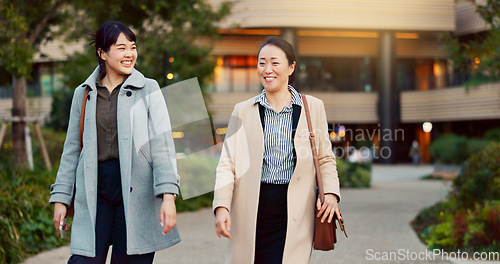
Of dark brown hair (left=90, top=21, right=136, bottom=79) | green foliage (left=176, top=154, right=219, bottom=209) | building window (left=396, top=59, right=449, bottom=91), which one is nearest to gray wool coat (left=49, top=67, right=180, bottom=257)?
dark brown hair (left=90, top=21, right=136, bottom=79)

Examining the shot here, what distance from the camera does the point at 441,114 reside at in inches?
1735

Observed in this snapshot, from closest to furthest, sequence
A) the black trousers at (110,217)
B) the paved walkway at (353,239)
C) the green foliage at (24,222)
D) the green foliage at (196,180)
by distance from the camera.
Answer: the black trousers at (110,217)
the green foliage at (24,222)
the paved walkway at (353,239)
the green foliage at (196,180)

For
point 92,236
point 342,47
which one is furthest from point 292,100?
point 342,47

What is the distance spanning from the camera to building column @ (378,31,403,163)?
44.8 m

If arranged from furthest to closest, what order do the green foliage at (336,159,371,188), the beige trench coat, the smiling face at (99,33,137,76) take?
the green foliage at (336,159,371,188)
the beige trench coat
the smiling face at (99,33,137,76)

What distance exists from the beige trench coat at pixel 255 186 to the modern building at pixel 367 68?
114 ft

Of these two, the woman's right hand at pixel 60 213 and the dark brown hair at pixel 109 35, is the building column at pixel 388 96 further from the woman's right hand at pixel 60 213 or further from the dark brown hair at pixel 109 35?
the woman's right hand at pixel 60 213

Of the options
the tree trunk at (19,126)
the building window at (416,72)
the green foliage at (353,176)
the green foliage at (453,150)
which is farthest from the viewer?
the building window at (416,72)

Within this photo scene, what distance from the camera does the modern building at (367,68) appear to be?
41.2 metres

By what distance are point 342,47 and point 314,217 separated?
4470 centimetres

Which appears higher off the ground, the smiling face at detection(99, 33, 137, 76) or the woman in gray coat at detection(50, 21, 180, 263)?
the smiling face at detection(99, 33, 137, 76)

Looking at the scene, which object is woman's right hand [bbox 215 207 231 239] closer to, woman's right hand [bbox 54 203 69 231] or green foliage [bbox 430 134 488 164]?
woman's right hand [bbox 54 203 69 231]

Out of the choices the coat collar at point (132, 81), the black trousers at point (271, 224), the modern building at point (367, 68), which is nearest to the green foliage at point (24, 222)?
the coat collar at point (132, 81)

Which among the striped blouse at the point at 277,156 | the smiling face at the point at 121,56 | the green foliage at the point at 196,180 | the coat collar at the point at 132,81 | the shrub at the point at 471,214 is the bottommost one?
the green foliage at the point at 196,180
